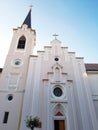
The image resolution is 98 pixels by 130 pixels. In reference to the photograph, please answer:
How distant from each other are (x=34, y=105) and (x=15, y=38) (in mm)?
12232

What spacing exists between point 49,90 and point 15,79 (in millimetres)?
4636

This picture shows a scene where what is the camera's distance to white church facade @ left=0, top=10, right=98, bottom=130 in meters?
13.2

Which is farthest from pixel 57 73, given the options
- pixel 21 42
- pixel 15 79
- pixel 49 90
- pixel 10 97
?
pixel 21 42

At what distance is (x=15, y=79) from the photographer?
16297 millimetres

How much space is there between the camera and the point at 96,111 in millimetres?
14281

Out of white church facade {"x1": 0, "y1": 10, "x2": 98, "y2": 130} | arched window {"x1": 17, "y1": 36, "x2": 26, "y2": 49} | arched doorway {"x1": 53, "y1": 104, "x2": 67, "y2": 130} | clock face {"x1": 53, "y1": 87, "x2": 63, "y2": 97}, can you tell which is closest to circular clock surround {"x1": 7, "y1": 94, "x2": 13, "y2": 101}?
white church facade {"x1": 0, "y1": 10, "x2": 98, "y2": 130}

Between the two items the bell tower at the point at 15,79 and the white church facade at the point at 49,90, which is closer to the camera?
the white church facade at the point at 49,90

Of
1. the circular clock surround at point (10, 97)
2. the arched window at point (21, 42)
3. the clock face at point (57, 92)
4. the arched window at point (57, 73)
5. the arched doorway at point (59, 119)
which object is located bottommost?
the arched doorway at point (59, 119)

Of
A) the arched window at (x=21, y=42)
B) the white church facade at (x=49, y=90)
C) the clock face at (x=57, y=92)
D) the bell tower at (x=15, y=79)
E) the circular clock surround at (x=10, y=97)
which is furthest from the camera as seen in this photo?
the arched window at (x=21, y=42)

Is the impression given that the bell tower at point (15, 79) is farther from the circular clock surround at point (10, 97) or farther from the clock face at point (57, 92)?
the clock face at point (57, 92)

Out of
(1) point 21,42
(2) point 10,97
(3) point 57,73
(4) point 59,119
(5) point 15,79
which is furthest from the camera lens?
(1) point 21,42

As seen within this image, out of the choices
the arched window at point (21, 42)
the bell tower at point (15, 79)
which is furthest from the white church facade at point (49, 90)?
the arched window at point (21, 42)

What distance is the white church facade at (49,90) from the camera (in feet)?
43.2

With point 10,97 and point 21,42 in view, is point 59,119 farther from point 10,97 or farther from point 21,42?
point 21,42
